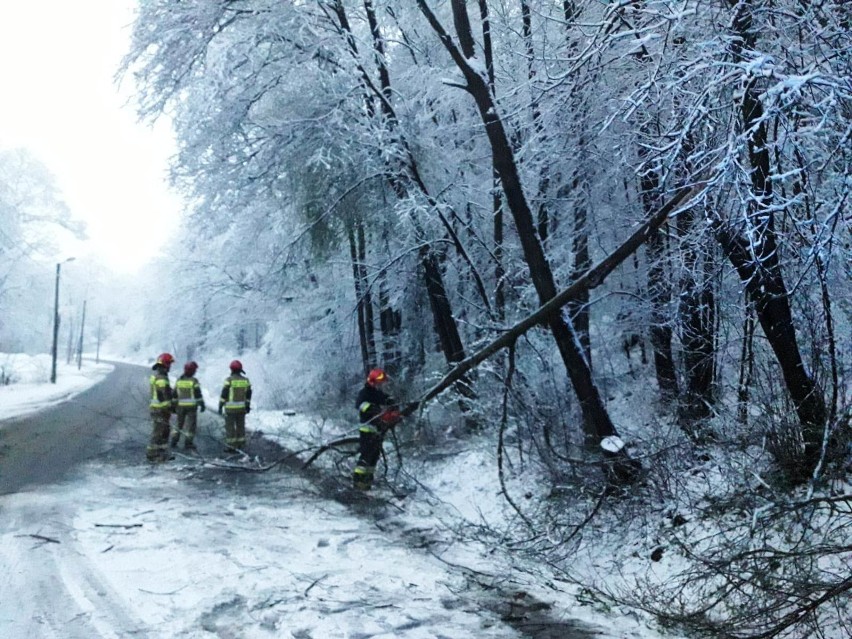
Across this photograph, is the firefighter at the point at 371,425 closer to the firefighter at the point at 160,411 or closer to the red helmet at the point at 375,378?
the red helmet at the point at 375,378

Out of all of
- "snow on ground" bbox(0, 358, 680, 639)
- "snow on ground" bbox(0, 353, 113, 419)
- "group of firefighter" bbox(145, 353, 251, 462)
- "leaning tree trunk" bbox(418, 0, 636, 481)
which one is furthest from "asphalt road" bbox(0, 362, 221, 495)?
"leaning tree trunk" bbox(418, 0, 636, 481)

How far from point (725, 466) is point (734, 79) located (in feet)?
10.7

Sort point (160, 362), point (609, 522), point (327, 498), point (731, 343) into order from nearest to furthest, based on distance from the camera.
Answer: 1. point (609, 522)
2. point (731, 343)
3. point (327, 498)
4. point (160, 362)

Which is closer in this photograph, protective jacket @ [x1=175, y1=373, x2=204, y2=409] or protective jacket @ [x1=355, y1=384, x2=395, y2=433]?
protective jacket @ [x1=355, y1=384, x2=395, y2=433]

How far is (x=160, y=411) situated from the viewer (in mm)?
9578

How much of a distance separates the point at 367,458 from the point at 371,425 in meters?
0.42

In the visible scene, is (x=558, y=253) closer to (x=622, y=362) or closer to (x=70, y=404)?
(x=622, y=362)

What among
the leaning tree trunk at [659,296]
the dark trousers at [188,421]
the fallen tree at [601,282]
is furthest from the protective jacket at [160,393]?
the leaning tree trunk at [659,296]

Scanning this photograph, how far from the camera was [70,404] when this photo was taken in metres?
19.0

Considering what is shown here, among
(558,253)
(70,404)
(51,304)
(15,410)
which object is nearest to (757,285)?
(558,253)

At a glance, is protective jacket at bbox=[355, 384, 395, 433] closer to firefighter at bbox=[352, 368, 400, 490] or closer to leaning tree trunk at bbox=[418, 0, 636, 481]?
firefighter at bbox=[352, 368, 400, 490]

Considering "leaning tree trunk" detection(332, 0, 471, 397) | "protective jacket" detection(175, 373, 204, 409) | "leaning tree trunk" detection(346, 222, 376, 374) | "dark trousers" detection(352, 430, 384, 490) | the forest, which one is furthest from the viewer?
"leaning tree trunk" detection(346, 222, 376, 374)

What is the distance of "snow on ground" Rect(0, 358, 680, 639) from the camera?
152 inches

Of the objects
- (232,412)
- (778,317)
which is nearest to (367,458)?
(232,412)
